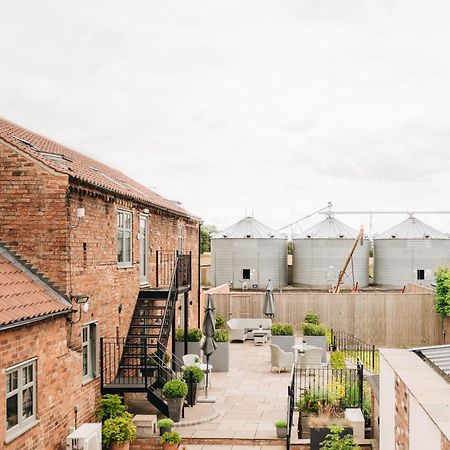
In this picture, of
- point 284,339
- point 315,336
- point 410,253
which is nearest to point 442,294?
point 315,336

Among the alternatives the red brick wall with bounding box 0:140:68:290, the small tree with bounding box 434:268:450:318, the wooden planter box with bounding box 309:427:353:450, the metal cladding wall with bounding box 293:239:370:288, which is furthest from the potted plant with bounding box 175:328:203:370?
the metal cladding wall with bounding box 293:239:370:288

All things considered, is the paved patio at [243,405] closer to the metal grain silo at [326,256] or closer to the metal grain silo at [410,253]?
the metal grain silo at [326,256]

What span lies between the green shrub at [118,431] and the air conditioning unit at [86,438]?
0.33 m

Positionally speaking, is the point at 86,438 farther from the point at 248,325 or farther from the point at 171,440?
the point at 248,325

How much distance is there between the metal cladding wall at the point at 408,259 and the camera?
133ft

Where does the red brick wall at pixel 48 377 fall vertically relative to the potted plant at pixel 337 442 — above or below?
above

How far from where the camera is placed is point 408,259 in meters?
41.3

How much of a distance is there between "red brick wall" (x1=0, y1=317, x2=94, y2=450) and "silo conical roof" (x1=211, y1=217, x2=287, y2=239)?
2847 cm

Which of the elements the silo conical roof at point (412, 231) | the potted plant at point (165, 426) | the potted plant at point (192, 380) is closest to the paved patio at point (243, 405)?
the potted plant at point (192, 380)

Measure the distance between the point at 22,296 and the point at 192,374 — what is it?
20.2ft

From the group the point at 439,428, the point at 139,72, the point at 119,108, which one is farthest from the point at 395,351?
the point at 119,108

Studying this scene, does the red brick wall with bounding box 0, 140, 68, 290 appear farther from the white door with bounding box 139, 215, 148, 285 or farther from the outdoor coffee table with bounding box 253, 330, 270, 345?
the outdoor coffee table with bounding box 253, 330, 270, 345

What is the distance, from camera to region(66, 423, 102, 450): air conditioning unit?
10836 millimetres

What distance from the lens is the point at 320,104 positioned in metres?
29.2
